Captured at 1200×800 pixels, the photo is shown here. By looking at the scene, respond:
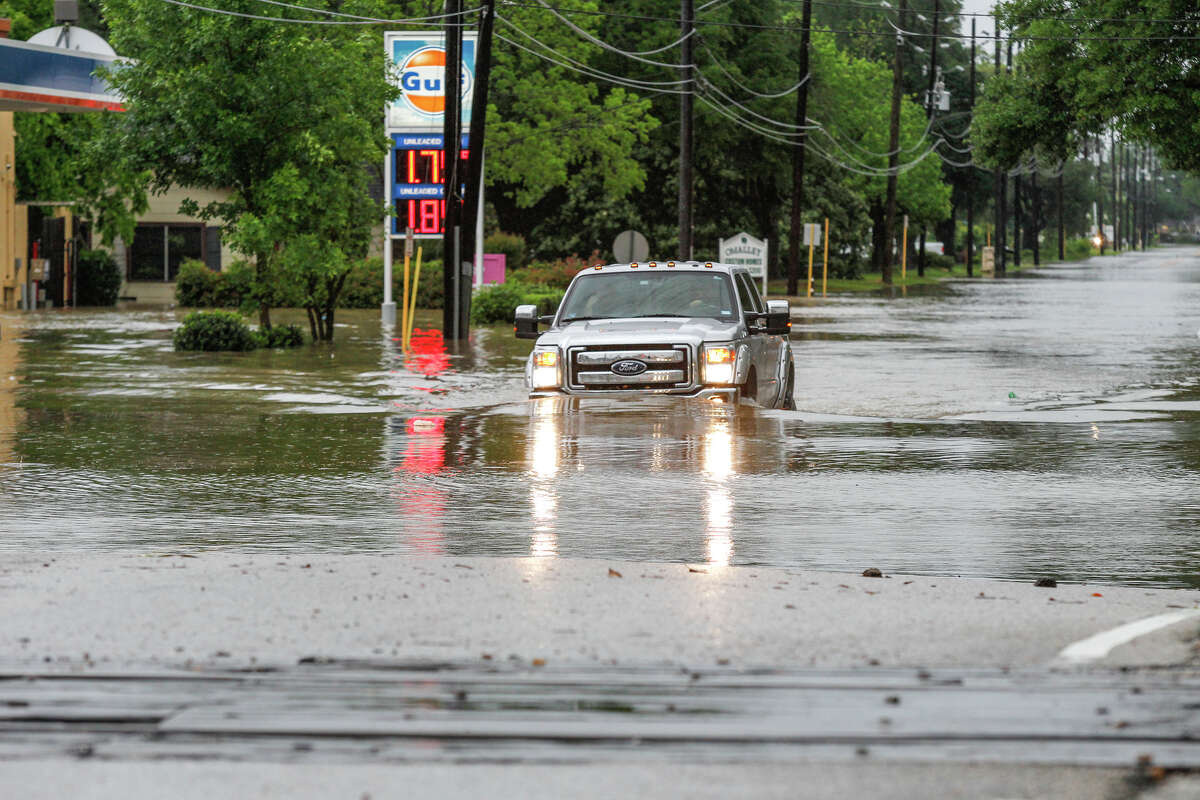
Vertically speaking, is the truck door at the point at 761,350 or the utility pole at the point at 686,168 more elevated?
the utility pole at the point at 686,168

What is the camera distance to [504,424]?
18.2 m

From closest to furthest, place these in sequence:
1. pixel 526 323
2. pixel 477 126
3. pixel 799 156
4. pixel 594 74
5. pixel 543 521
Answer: pixel 543 521
pixel 526 323
pixel 477 126
pixel 594 74
pixel 799 156

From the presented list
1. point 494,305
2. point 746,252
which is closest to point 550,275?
point 746,252

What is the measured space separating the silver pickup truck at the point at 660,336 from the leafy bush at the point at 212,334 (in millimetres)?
13353

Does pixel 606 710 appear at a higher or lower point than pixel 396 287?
lower

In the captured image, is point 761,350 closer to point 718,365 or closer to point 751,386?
point 751,386

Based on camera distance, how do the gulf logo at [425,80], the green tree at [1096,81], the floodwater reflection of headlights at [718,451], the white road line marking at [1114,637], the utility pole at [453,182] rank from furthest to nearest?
1. the green tree at [1096,81]
2. the gulf logo at [425,80]
3. the utility pole at [453,182]
4. the floodwater reflection of headlights at [718,451]
5. the white road line marking at [1114,637]

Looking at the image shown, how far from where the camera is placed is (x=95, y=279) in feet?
160

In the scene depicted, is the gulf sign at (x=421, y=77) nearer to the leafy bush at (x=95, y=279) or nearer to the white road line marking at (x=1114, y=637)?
the leafy bush at (x=95, y=279)

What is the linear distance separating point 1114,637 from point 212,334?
24500mm

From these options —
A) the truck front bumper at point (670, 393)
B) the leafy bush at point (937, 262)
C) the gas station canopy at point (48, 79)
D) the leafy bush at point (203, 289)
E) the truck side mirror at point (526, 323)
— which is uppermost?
the gas station canopy at point (48, 79)

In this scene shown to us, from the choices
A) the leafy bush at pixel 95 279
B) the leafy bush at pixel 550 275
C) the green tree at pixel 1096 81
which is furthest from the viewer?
the leafy bush at pixel 95 279

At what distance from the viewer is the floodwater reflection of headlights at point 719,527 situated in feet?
32.6

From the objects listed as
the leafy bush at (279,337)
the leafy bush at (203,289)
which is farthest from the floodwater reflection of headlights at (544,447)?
the leafy bush at (203,289)
